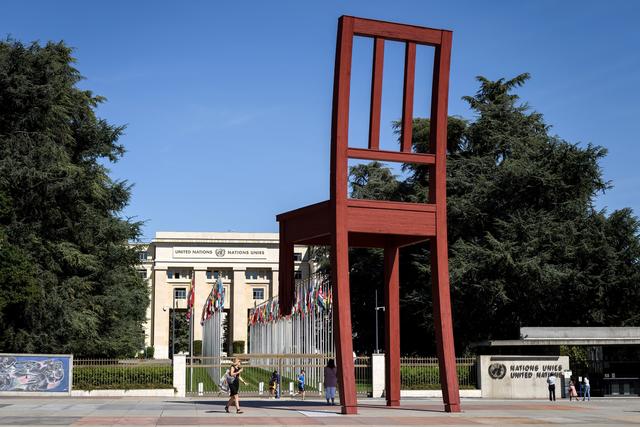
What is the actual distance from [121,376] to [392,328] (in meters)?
18.0

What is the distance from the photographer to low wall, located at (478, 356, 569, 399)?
41156 mm

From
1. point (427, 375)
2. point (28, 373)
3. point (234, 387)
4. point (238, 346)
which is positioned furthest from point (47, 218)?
point (238, 346)

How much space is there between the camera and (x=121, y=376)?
39.9 meters

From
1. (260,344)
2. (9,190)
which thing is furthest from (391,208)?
(260,344)

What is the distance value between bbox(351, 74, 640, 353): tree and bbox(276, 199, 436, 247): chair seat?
86.2 ft

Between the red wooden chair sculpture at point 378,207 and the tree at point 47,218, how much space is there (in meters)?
22.7

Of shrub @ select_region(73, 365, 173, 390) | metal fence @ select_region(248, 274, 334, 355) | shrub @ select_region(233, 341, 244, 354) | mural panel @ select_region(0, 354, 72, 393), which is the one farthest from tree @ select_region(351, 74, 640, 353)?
shrub @ select_region(233, 341, 244, 354)

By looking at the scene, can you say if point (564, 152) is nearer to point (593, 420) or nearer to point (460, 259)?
point (460, 259)

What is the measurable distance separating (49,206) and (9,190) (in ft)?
7.56

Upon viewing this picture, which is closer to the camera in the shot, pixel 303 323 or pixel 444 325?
pixel 444 325

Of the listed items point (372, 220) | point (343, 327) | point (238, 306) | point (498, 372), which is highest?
point (372, 220)

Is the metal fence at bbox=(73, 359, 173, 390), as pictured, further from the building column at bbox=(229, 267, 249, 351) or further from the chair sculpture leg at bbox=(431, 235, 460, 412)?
the building column at bbox=(229, 267, 249, 351)

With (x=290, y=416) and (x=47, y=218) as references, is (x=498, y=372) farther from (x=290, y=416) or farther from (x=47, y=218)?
(x=47, y=218)

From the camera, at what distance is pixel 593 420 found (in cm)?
2389
